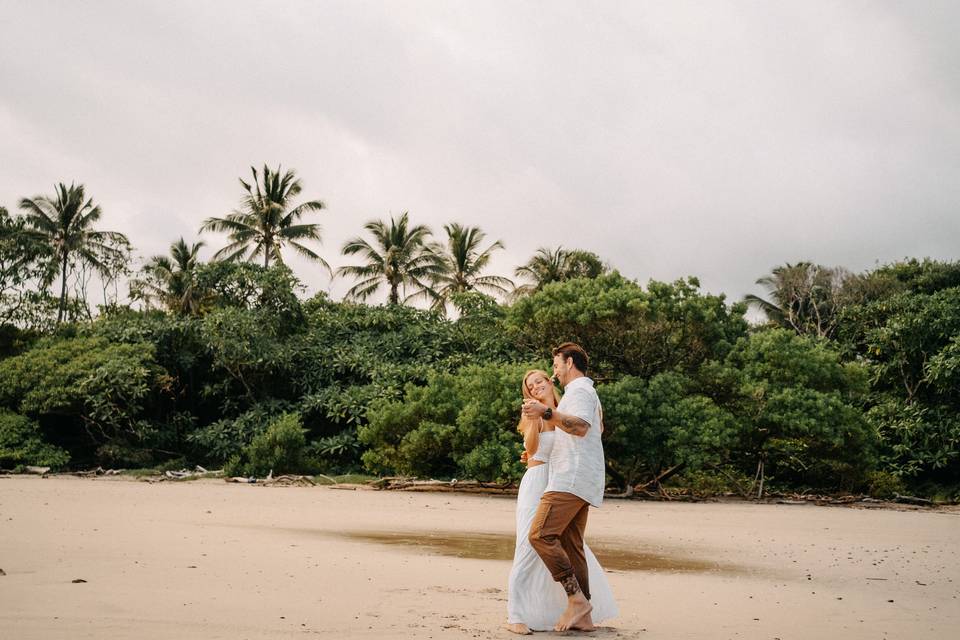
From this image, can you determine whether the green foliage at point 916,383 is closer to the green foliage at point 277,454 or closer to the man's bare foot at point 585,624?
the green foliage at point 277,454

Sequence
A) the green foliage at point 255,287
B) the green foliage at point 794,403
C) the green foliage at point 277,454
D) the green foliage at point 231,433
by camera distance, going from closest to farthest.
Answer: the green foliage at point 794,403 → the green foliage at point 277,454 → the green foliage at point 231,433 → the green foliage at point 255,287

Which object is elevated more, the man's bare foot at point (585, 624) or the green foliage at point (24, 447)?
the green foliage at point (24, 447)

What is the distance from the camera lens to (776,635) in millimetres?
5051

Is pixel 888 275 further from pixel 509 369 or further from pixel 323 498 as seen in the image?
pixel 323 498

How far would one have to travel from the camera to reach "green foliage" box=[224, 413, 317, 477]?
20219 millimetres

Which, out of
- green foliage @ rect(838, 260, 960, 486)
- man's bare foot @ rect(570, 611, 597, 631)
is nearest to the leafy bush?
green foliage @ rect(838, 260, 960, 486)

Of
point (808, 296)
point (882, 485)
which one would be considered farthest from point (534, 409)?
point (808, 296)

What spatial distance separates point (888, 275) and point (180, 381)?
25.9m

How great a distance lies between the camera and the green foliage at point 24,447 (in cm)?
2038

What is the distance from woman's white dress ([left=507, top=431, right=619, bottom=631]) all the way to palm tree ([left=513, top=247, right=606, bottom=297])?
2780cm

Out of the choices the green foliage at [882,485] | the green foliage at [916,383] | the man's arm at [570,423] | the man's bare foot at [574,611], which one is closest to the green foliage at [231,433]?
the green foliage at [882,485]

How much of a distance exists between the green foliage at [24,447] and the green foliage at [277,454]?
13.6 feet

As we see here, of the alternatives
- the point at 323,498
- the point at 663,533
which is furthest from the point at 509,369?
the point at 663,533

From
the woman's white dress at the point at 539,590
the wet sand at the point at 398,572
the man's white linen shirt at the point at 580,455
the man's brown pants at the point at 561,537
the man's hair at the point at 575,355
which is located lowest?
the wet sand at the point at 398,572
